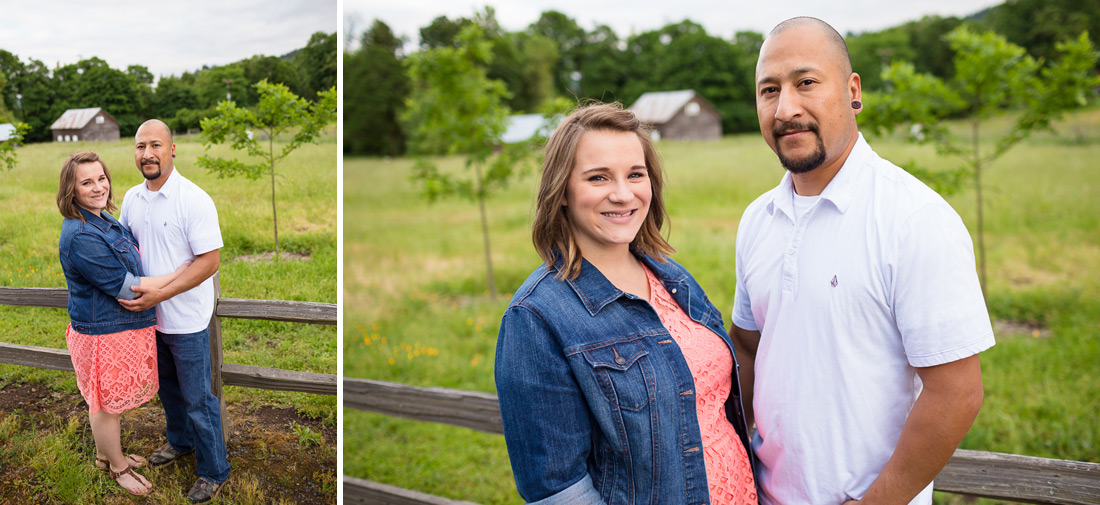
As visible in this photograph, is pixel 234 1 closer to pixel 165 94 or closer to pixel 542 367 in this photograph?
pixel 165 94

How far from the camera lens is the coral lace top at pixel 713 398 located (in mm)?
1922

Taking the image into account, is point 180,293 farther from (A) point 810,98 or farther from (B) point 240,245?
(A) point 810,98

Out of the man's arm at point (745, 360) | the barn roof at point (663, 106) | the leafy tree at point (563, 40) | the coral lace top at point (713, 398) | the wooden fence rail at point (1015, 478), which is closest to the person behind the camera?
the coral lace top at point (713, 398)

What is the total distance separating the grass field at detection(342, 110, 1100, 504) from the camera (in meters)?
5.10

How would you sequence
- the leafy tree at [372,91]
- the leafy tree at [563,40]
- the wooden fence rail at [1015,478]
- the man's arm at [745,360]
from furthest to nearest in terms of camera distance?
1. the leafy tree at [563,40]
2. the leafy tree at [372,91]
3. the wooden fence rail at [1015,478]
4. the man's arm at [745,360]


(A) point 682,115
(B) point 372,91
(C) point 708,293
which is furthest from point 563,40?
(C) point 708,293

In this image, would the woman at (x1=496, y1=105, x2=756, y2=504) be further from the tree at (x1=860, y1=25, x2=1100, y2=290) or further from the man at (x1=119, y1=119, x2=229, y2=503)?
the tree at (x1=860, y1=25, x2=1100, y2=290)

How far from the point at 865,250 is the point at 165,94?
2681 mm

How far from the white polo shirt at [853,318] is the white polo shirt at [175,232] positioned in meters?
2.18

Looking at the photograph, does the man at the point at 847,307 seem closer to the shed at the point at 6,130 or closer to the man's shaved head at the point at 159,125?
the man's shaved head at the point at 159,125

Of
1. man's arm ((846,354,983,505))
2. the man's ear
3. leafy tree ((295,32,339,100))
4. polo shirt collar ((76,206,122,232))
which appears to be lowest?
man's arm ((846,354,983,505))

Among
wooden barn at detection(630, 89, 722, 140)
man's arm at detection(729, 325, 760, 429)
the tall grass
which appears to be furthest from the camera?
wooden barn at detection(630, 89, 722, 140)

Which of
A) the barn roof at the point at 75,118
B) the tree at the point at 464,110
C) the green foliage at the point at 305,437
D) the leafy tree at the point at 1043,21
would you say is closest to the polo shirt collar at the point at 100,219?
the barn roof at the point at 75,118

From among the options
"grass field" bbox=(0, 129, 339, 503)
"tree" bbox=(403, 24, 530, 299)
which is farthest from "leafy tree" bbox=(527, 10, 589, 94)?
"grass field" bbox=(0, 129, 339, 503)
